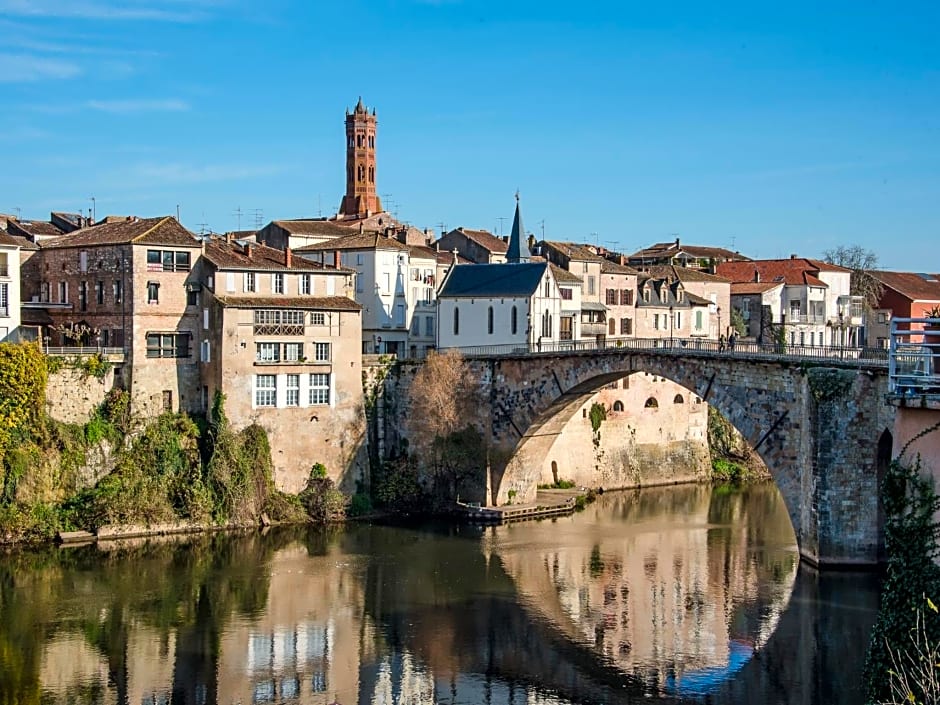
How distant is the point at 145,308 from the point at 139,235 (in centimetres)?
346

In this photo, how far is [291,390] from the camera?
184 ft

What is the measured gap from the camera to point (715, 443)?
7300cm

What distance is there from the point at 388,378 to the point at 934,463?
1742 inches

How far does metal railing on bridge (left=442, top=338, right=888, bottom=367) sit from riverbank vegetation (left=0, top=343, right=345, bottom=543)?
39.5 ft

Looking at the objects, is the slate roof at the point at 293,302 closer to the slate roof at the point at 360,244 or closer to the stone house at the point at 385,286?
the stone house at the point at 385,286

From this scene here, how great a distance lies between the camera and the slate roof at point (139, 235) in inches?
Result: 2178

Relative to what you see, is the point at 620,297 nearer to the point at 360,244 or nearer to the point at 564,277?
the point at 564,277

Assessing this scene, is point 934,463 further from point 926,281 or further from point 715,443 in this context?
point 926,281

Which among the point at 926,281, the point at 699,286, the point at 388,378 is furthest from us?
the point at 926,281

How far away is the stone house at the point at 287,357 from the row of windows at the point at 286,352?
46 millimetres

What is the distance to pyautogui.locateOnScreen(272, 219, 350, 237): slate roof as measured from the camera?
2936 inches

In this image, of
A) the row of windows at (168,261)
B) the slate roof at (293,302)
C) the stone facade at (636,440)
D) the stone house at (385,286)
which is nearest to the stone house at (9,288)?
the row of windows at (168,261)

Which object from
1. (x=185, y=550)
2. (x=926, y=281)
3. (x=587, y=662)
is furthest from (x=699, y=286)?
(x=587, y=662)

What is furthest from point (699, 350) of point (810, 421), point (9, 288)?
point (9, 288)
